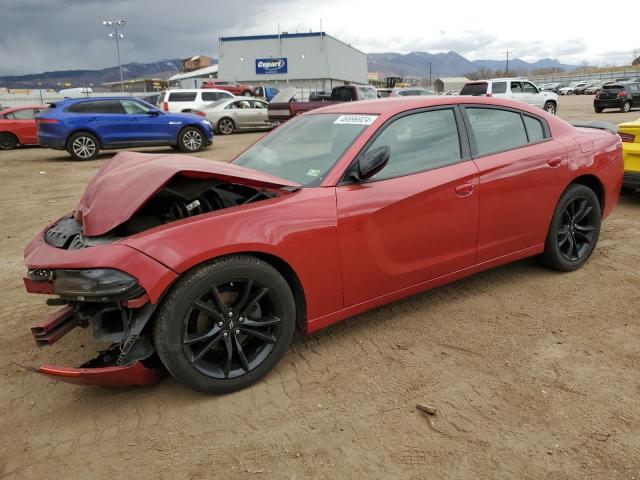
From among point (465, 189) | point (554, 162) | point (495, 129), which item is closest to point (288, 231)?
point (465, 189)

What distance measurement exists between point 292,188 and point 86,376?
147 centimetres

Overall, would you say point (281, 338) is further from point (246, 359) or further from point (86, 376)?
point (86, 376)

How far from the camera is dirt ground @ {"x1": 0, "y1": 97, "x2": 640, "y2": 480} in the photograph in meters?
2.21

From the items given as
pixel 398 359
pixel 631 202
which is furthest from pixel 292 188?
pixel 631 202

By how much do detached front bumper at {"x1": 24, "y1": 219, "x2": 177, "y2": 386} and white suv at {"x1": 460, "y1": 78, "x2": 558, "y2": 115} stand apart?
17869mm

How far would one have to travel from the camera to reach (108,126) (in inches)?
502

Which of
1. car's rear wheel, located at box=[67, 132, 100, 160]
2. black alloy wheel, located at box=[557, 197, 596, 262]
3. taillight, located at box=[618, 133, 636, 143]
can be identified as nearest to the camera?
black alloy wheel, located at box=[557, 197, 596, 262]

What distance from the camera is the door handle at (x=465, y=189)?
3346mm

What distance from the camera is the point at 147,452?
91.1 inches

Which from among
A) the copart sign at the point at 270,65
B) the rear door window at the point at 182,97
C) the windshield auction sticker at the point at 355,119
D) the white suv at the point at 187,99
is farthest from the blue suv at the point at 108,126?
the copart sign at the point at 270,65

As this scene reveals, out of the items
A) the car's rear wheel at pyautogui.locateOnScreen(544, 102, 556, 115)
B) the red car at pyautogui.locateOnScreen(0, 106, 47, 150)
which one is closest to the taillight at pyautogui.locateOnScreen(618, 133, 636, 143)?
the car's rear wheel at pyautogui.locateOnScreen(544, 102, 556, 115)

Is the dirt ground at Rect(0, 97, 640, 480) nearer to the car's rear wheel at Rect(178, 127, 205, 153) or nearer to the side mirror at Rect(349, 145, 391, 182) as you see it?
the side mirror at Rect(349, 145, 391, 182)

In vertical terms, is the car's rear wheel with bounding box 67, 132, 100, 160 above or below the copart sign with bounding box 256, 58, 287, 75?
below

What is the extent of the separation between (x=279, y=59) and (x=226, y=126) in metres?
33.9
